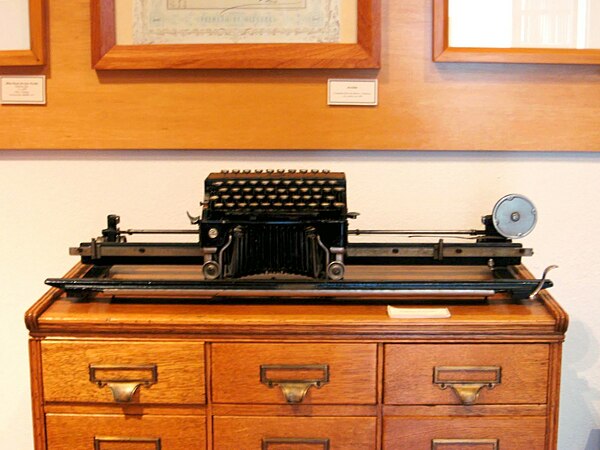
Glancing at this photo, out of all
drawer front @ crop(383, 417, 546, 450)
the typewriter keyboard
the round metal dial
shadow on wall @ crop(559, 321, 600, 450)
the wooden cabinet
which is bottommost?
shadow on wall @ crop(559, 321, 600, 450)

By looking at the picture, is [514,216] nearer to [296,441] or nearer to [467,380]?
[467,380]

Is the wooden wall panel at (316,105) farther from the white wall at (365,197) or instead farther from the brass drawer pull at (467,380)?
the brass drawer pull at (467,380)

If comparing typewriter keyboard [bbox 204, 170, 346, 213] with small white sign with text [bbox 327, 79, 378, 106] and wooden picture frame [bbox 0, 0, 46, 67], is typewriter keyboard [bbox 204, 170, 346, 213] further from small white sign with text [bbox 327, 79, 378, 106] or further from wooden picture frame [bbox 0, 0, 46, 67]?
wooden picture frame [bbox 0, 0, 46, 67]

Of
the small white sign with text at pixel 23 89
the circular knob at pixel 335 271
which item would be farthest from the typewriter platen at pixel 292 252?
the small white sign with text at pixel 23 89

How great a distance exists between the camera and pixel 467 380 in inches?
58.5

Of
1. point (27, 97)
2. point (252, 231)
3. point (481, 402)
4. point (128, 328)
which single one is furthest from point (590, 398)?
point (27, 97)

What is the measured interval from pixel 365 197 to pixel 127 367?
86 cm

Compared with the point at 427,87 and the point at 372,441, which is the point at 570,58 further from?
the point at 372,441

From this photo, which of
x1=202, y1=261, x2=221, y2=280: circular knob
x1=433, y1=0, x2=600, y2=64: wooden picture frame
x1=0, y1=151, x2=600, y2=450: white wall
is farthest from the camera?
x1=0, y1=151, x2=600, y2=450: white wall

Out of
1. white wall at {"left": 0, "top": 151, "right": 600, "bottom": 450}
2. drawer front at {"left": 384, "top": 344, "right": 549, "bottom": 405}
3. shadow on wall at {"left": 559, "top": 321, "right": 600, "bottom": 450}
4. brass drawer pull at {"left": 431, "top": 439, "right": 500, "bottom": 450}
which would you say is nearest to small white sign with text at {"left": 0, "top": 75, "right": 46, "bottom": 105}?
white wall at {"left": 0, "top": 151, "right": 600, "bottom": 450}

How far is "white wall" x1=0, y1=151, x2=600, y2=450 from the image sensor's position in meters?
2.04

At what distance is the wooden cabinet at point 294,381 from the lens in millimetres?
1480

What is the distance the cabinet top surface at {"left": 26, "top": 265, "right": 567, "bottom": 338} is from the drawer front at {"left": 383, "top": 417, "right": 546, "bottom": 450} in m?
0.18

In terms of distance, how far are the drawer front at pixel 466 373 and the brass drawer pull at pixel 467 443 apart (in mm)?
79
